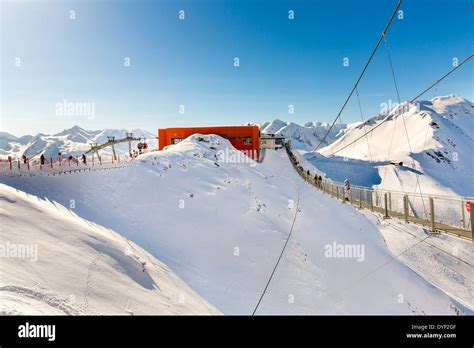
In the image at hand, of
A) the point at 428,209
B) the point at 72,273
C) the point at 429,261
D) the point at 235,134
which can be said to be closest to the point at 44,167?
the point at 72,273

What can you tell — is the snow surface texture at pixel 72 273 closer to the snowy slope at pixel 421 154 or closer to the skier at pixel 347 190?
the skier at pixel 347 190

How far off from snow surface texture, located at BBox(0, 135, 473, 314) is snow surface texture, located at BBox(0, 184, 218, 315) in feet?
5.77

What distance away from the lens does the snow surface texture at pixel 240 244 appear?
A: 9117mm

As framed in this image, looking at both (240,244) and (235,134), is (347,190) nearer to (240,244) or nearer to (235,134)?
(240,244)

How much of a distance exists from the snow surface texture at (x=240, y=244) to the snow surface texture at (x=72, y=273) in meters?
1.76

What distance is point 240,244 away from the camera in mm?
11195

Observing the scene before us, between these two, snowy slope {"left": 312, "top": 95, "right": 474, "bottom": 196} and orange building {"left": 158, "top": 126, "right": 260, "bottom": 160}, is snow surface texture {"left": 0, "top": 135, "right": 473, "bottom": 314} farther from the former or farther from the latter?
snowy slope {"left": 312, "top": 95, "right": 474, "bottom": 196}

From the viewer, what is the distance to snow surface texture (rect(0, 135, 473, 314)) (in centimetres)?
912

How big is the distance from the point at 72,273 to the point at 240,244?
7.05 meters

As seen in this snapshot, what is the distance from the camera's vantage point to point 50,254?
566 cm

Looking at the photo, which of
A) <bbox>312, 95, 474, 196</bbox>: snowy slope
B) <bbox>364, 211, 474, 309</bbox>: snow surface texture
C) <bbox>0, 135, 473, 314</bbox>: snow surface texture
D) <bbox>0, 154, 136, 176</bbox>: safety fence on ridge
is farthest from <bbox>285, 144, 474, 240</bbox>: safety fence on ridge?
<bbox>312, 95, 474, 196</bbox>: snowy slope

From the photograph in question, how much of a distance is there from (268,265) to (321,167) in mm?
110405
